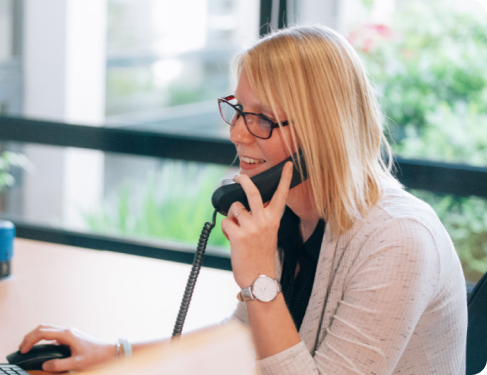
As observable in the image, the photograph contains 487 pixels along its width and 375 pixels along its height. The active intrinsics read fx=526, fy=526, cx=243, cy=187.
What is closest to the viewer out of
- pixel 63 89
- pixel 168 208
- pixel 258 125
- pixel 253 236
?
pixel 253 236

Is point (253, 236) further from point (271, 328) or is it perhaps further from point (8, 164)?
point (8, 164)

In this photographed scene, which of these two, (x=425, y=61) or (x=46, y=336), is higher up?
(x=425, y=61)

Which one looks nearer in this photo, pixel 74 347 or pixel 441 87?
pixel 74 347

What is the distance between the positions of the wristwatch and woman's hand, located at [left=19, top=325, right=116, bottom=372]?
334mm

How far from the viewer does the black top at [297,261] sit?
3.80 feet

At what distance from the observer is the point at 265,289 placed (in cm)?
96

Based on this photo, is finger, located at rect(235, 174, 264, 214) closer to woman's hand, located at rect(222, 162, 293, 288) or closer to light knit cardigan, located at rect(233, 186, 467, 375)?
woman's hand, located at rect(222, 162, 293, 288)

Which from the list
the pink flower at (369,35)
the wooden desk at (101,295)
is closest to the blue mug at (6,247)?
the wooden desk at (101,295)

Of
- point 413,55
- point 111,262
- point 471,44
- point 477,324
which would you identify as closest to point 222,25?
point 413,55

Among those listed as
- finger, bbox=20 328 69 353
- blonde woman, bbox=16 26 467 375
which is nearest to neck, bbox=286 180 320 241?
blonde woman, bbox=16 26 467 375

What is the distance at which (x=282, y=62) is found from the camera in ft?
3.44

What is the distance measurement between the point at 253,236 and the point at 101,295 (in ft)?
1.89

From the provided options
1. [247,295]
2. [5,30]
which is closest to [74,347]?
[247,295]

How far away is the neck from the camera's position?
1149 millimetres
